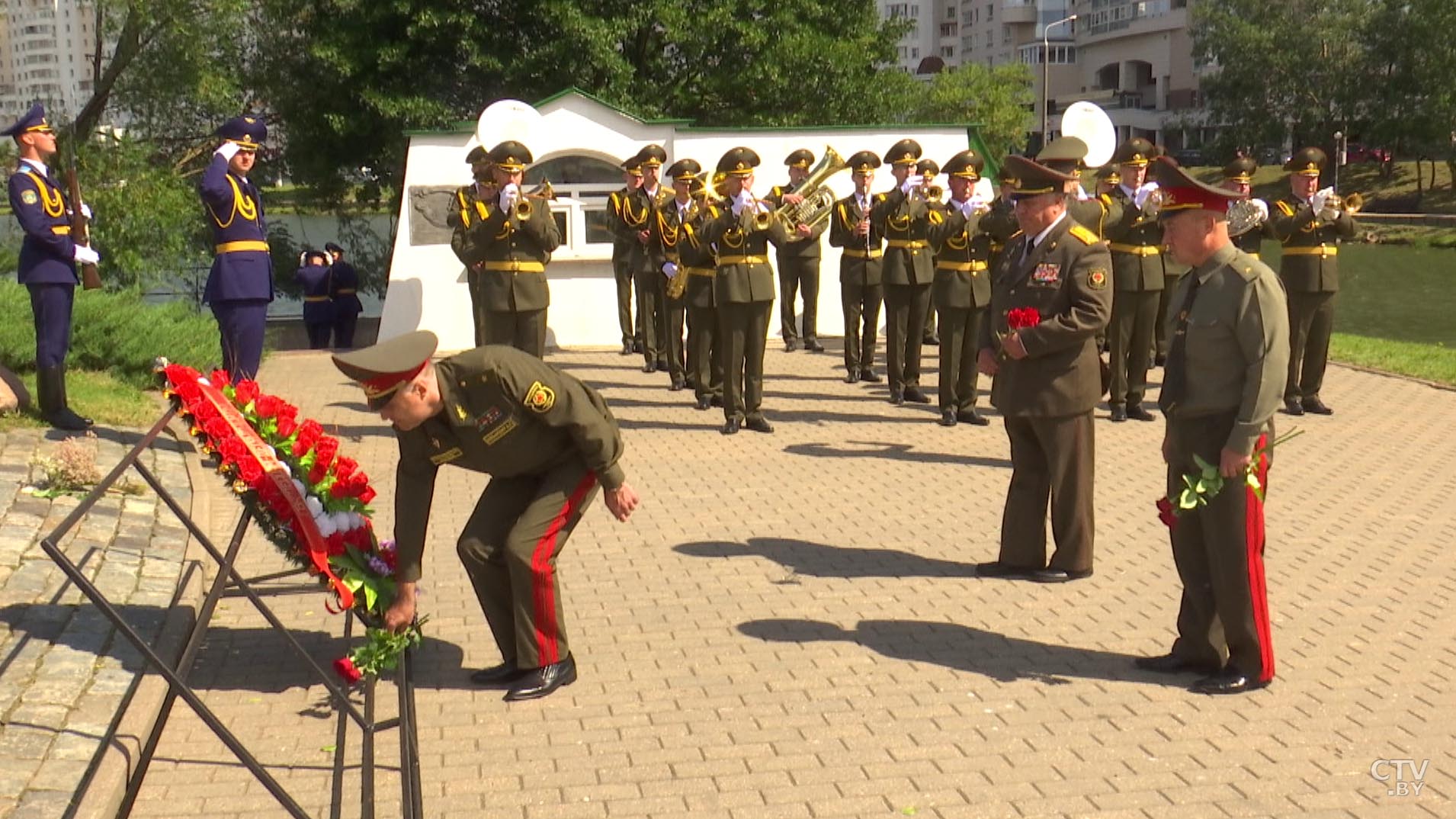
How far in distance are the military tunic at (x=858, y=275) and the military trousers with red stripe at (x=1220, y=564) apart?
795 centimetres

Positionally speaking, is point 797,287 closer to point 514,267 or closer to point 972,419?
point 972,419

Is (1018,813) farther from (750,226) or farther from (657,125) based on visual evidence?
(657,125)

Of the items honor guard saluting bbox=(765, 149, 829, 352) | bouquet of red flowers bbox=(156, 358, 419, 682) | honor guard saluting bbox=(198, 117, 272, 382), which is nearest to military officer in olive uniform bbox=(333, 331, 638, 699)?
bouquet of red flowers bbox=(156, 358, 419, 682)

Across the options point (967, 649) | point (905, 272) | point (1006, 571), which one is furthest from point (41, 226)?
point (905, 272)

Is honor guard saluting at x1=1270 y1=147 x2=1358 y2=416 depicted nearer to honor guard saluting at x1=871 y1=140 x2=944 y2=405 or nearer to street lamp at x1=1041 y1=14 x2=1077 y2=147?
honor guard saluting at x1=871 y1=140 x2=944 y2=405

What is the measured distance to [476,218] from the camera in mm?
11445

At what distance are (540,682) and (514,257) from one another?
18.8ft

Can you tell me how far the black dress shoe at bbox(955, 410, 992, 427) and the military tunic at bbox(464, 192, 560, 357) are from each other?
3.39 meters

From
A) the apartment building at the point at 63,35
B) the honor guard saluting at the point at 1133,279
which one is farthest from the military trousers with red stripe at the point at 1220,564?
the apartment building at the point at 63,35

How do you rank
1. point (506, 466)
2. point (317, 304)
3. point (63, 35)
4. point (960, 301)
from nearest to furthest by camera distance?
point (506, 466) < point (960, 301) < point (317, 304) < point (63, 35)

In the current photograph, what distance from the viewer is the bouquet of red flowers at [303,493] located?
5812 mm

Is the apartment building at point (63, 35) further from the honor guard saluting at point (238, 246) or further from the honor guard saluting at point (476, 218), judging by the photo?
the honor guard saluting at point (238, 246)

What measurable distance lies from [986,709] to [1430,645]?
2118mm

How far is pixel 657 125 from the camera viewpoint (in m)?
16.7
